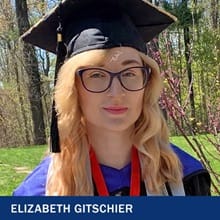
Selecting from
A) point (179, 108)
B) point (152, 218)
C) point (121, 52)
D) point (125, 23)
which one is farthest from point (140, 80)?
point (179, 108)

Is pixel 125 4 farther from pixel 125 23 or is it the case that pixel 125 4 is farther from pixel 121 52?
pixel 121 52

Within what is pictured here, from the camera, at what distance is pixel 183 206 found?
152 centimetres

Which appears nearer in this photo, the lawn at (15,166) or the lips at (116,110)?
the lips at (116,110)

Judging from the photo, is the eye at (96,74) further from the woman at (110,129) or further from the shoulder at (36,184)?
the shoulder at (36,184)

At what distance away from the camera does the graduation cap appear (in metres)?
1.69

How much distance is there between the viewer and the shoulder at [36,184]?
1.65 m

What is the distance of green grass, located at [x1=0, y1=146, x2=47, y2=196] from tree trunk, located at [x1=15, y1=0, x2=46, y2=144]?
18.1 ft

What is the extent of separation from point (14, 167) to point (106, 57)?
710 centimetres

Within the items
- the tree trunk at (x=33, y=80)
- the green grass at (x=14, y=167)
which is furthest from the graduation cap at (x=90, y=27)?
the tree trunk at (x=33, y=80)

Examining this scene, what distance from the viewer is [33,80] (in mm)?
17719

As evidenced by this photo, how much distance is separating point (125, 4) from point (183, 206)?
2.27 ft

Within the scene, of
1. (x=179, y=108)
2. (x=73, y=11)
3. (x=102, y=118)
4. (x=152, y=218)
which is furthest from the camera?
(x=179, y=108)

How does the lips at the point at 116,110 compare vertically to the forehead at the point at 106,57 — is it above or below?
below

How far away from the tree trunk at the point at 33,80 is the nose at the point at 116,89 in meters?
14.5
